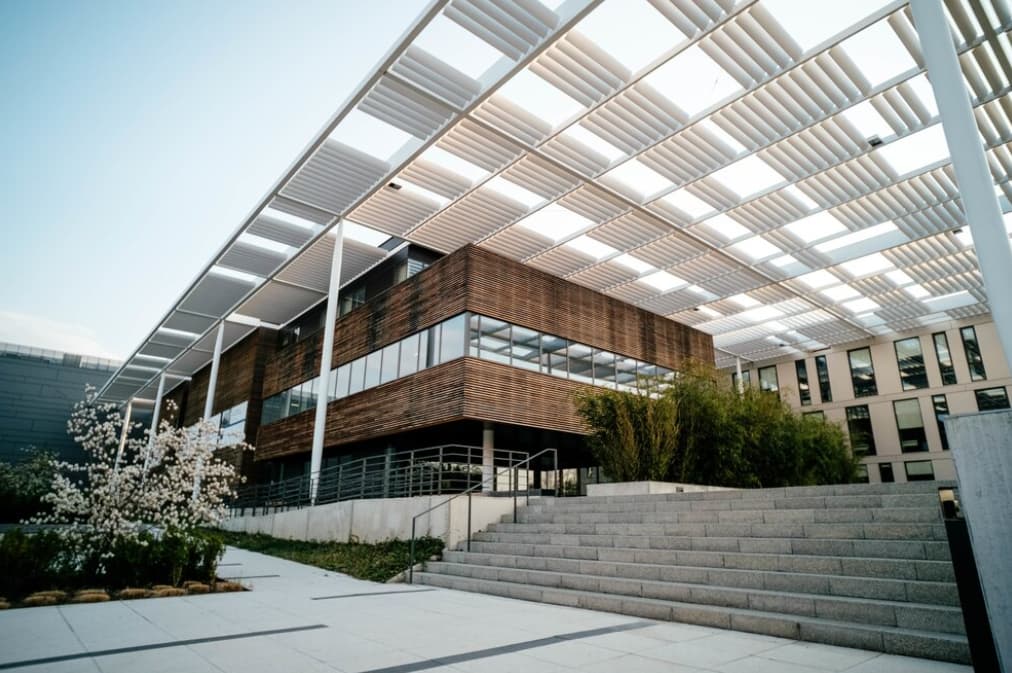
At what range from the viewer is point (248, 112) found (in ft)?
36.3

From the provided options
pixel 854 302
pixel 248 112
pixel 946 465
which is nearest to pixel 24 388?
pixel 248 112

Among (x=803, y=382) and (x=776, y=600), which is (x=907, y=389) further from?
(x=776, y=600)

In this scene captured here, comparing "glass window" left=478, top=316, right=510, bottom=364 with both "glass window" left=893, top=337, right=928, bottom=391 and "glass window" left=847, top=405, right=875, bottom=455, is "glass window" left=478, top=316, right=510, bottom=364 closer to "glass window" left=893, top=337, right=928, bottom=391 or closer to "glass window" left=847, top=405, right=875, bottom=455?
"glass window" left=847, top=405, right=875, bottom=455

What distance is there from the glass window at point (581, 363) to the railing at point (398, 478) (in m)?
3.12

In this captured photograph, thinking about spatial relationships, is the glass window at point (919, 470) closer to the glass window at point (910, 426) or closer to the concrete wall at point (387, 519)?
the glass window at point (910, 426)

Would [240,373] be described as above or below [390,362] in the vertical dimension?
above

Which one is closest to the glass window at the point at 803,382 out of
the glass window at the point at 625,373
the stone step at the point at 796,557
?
the glass window at the point at 625,373

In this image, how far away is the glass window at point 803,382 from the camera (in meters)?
27.0

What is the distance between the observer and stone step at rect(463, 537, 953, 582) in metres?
5.27

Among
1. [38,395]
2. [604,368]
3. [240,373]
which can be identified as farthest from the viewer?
[38,395]

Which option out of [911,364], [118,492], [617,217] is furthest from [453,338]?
[911,364]

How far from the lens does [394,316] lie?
17766mm

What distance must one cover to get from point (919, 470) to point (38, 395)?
1987 inches

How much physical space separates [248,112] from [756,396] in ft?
43.8
